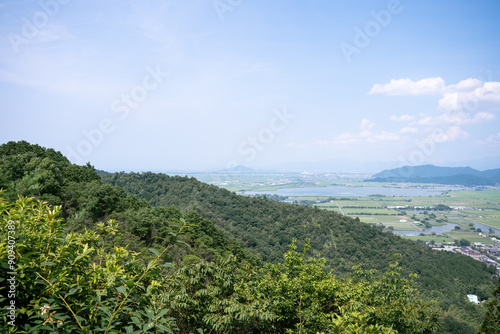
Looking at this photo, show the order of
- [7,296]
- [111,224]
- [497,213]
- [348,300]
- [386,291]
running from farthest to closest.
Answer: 1. [497,213]
2. [386,291]
3. [348,300]
4. [111,224]
5. [7,296]

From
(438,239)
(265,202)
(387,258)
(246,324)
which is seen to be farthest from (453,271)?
(246,324)

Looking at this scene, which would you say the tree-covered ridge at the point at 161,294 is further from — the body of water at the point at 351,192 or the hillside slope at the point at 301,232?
the body of water at the point at 351,192

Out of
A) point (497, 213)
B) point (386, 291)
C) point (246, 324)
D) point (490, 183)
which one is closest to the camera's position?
point (246, 324)

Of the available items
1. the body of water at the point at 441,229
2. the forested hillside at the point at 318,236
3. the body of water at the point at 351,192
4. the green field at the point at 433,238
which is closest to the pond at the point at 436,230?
the body of water at the point at 441,229

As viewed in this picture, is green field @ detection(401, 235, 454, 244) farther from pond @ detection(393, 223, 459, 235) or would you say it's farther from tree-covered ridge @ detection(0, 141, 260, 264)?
tree-covered ridge @ detection(0, 141, 260, 264)

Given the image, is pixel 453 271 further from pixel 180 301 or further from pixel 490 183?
pixel 490 183

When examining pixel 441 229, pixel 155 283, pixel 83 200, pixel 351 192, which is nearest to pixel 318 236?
pixel 83 200
